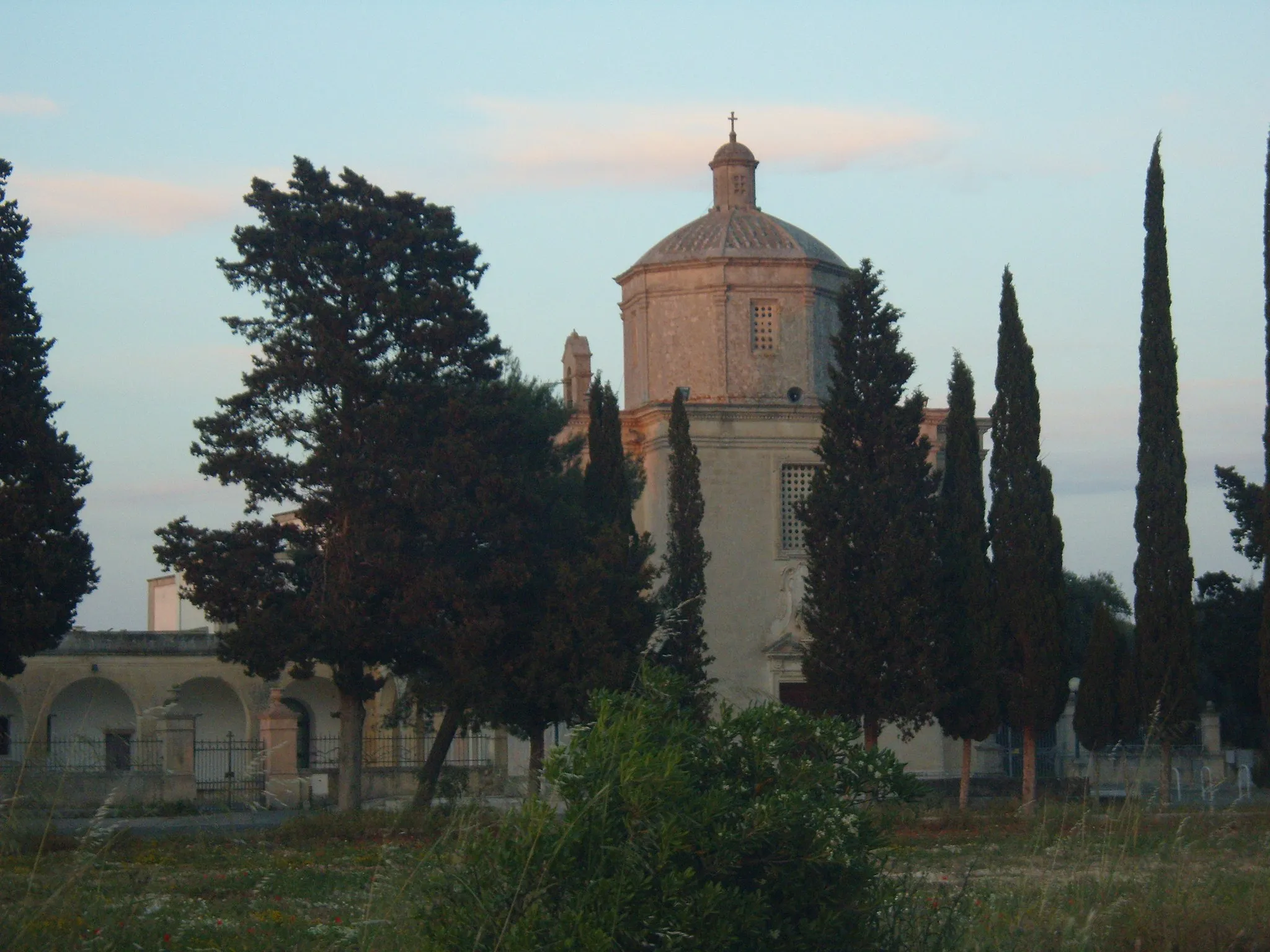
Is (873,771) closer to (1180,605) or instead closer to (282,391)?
(282,391)

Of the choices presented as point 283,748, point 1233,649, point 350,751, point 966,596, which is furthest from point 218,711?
point 1233,649

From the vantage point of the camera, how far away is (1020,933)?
6.62 m

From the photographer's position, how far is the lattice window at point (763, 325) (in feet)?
111

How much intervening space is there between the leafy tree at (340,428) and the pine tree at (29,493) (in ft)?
4.90

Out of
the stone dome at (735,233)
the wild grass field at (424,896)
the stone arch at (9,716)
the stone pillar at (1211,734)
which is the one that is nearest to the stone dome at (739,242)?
the stone dome at (735,233)

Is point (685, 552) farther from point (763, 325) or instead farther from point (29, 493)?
point (29, 493)

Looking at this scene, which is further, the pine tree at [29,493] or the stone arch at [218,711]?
the stone arch at [218,711]

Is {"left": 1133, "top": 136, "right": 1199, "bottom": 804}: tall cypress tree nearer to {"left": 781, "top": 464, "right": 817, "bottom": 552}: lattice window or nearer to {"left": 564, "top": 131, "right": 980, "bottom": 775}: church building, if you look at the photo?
{"left": 564, "top": 131, "right": 980, "bottom": 775}: church building

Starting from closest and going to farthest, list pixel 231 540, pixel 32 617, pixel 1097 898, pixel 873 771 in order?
pixel 873 771, pixel 1097 898, pixel 32 617, pixel 231 540

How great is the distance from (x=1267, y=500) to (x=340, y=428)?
15.9 m

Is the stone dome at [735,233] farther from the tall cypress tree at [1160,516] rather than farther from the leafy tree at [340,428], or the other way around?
the leafy tree at [340,428]

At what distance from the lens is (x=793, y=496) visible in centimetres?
3325

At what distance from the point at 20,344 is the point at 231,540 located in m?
4.02

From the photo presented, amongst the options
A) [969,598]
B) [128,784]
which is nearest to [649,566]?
[969,598]
